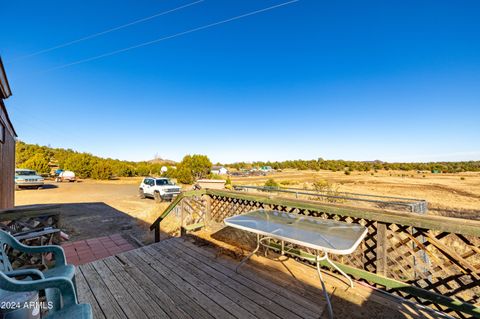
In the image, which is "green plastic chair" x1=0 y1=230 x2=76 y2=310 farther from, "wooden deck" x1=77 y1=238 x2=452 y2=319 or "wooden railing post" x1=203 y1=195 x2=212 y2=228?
"wooden railing post" x1=203 y1=195 x2=212 y2=228

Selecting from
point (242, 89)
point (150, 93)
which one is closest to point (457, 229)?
point (242, 89)

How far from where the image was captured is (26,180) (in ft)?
50.7

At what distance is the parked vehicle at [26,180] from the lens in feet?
50.0

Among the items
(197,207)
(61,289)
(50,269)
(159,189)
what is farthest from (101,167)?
(61,289)

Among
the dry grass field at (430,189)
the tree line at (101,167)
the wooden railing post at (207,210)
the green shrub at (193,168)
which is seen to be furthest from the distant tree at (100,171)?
the wooden railing post at (207,210)

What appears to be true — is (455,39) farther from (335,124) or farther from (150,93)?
(150,93)

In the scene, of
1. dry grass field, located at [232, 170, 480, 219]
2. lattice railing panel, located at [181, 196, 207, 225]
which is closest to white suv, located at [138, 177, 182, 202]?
lattice railing panel, located at [181, 196, 207, 225]

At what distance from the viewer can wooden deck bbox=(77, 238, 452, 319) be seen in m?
1.93

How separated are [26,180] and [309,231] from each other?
22075 millimetres

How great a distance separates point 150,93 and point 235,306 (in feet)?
A: 54.7

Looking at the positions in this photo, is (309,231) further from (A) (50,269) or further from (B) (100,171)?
(B) (100,171)

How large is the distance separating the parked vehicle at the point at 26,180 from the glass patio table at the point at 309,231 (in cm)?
2100

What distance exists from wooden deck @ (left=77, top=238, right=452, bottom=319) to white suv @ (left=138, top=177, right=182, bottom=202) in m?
8.71

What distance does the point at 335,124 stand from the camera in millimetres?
22078
